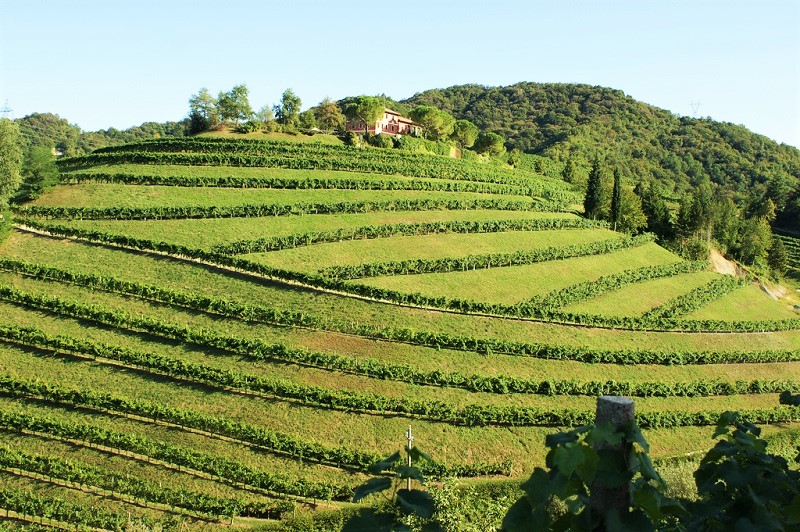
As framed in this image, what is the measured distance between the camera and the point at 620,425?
14.0ft

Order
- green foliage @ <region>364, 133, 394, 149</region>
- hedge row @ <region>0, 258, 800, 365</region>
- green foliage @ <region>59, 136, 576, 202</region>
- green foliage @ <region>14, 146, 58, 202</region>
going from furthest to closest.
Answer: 1. green foliage @ <region>364, 133, 394, 149</region>
2. green foliage @ <region>59, 136, 576, 202</region>
3. green foliage @ <region>14, 146, 58, 202</region>
4. hedge row @ <region>0, 258, 800, 365</region>

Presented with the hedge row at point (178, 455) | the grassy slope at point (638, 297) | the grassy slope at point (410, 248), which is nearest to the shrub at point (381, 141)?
the grassy slope at point (410, 248)

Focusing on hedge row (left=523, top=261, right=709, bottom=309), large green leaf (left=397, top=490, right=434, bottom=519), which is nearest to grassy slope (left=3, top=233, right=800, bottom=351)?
hedge row (left=523, top=261, right=709, bottom=309)

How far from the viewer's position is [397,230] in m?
63.5

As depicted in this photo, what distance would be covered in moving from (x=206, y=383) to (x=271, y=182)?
37.6 metres

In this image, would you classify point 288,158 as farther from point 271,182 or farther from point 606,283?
point 606,283

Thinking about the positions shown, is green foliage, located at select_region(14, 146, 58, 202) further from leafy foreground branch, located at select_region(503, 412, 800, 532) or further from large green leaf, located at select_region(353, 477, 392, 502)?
leafy foreground branch, located at select_region(503, 412, 800, 532)

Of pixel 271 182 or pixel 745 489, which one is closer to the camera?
pixel 745 489

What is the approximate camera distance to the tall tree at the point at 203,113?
94.2 meters

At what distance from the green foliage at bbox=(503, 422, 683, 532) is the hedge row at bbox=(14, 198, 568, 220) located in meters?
61.5

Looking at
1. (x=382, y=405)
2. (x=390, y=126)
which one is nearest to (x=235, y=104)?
(x=390, y=126)

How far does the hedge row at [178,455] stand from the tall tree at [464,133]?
310 ft

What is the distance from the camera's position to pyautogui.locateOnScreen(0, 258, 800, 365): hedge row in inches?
1742

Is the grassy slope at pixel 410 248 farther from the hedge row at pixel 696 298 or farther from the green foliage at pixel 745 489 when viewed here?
the green foliage at pixel 745 489
